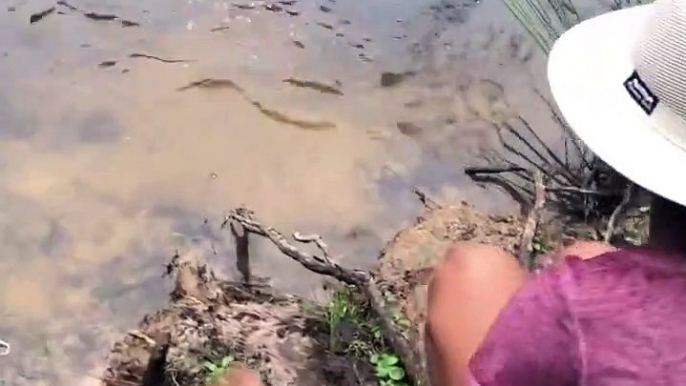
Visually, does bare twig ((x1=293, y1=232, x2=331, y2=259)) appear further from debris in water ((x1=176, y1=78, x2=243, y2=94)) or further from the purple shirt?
the purple shirt

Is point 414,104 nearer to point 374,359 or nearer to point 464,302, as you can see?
point 374,359

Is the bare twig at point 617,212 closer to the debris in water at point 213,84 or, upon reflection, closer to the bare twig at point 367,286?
the bare twig at point 367,286

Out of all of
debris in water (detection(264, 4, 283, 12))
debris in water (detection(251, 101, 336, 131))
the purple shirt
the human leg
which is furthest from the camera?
debris in water (detection(264, 4, 283, 12))

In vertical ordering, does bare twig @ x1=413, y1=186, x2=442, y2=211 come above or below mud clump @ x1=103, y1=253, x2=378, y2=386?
below

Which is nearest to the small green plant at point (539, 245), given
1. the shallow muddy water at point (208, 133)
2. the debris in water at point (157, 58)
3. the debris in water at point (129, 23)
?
the shallow muddy water at point (208, 133)

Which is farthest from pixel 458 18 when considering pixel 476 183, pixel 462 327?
pixel 462 327

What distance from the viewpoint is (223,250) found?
2689 mm

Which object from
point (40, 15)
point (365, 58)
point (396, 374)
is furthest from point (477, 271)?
point (40, 15)

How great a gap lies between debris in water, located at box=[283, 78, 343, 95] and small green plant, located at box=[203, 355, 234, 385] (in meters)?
1.14

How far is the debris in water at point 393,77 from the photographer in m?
3.22

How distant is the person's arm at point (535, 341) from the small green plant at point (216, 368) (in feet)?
3.22

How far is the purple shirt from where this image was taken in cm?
110

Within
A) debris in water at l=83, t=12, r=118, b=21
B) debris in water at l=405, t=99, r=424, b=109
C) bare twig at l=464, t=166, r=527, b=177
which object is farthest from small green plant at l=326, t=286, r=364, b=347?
debris in water at l=83, t=12, r=118, b=21

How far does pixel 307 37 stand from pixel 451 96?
447 mm
